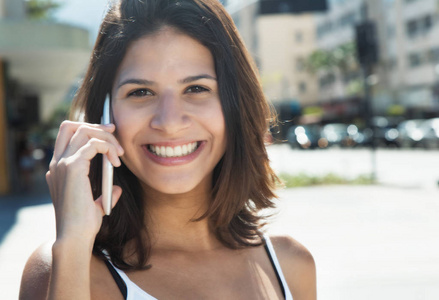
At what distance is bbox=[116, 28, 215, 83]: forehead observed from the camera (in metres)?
1.84

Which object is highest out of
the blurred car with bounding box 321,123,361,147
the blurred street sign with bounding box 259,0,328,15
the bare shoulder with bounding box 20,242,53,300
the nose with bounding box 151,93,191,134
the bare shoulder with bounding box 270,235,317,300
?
the blurred street sign with bounding box 259,0,328,15

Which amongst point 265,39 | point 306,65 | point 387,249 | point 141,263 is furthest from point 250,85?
point 265,39

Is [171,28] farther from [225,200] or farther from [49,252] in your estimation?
[49,252]

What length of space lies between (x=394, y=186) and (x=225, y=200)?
14.1m

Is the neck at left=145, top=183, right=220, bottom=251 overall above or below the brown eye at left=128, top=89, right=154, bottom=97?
below

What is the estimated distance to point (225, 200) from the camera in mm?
2133

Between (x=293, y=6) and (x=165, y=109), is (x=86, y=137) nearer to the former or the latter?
(x=165, y=109)

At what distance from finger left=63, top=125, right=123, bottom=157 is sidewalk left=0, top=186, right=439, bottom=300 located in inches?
62.6

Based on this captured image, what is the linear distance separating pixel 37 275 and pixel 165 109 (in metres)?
0.61

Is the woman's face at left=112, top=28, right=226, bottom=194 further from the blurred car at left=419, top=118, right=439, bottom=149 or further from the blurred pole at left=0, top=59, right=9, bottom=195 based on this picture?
the blurred car at left=419, top=118, right=439, bottom=149

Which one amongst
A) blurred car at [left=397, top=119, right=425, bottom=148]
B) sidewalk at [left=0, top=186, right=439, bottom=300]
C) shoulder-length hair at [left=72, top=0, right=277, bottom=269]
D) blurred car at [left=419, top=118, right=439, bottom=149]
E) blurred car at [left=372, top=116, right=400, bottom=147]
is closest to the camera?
shoulder-length hair at [left=72, top=0, right=277, bottom=269]

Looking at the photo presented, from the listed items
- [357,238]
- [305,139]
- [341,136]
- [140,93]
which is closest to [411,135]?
[305,139]

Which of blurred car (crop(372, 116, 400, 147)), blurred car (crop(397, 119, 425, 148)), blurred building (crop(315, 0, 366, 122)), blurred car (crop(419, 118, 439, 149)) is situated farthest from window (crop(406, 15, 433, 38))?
blurred car (crop(419, 118, 439, 149))

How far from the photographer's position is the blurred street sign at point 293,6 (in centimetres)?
1150
